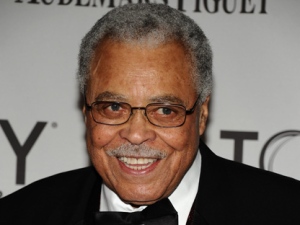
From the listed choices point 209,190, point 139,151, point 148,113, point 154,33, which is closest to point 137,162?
point 139,151

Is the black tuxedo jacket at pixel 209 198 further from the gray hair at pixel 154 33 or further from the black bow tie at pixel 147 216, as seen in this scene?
the gray hair at pixel 154 33

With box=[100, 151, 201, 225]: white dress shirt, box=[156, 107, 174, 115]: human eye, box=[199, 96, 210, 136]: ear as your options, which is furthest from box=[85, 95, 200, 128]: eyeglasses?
box=[100, 151, 201, 225]: white dress shirt

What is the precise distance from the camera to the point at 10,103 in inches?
116

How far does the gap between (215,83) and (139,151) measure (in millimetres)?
968

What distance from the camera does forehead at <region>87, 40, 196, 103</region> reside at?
1.93 metres

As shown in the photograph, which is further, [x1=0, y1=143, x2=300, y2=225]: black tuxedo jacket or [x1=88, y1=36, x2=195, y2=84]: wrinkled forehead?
[x1=0, y1=143, x2=300, y2=225]: black tuxedo jacket

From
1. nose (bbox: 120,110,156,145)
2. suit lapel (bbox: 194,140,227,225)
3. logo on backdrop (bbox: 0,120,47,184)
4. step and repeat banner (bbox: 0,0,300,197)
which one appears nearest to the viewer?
nose (bbox: 120,110,156,145)

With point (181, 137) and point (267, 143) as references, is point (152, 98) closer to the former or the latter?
point (181, 137)

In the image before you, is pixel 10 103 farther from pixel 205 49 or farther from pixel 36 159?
pixel 205 49

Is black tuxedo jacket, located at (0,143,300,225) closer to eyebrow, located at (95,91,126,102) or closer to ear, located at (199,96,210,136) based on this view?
ear, located at (199,96,210,136)

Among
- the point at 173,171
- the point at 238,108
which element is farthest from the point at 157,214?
the point at 238,108

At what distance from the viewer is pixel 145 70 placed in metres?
1.94

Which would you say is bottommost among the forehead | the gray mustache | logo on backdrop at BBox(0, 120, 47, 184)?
logo on backdrop at BBox(0, 120, 47, 184)

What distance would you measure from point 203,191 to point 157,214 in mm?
187
